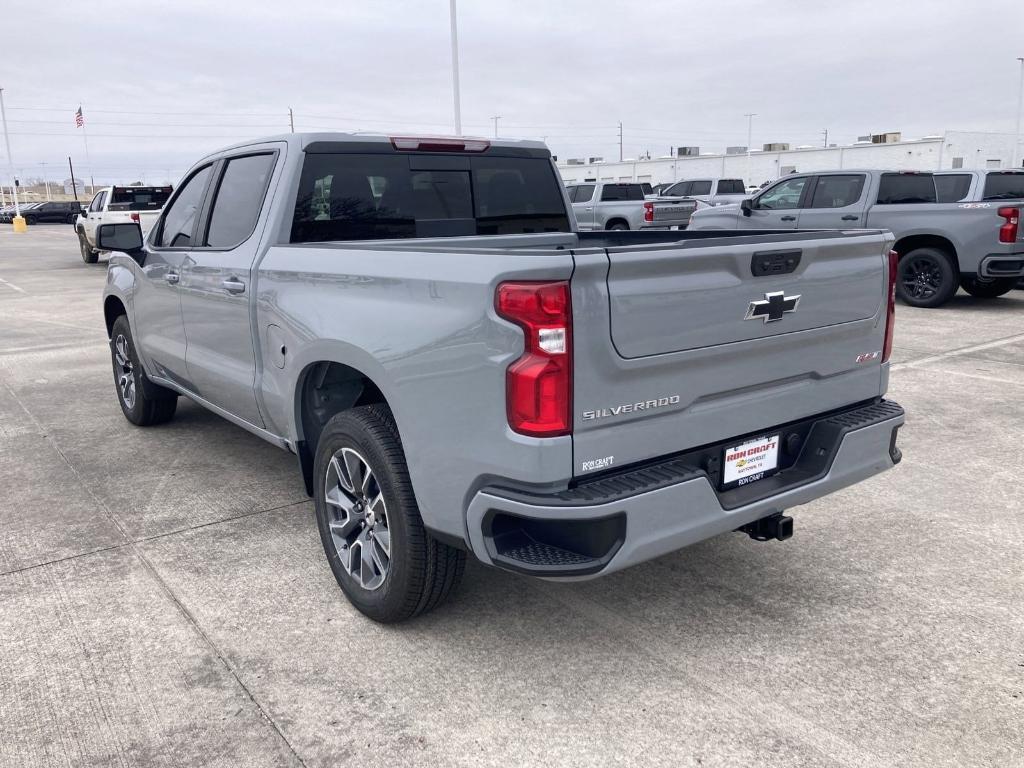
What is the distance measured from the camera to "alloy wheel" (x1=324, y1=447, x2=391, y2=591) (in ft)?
10.8

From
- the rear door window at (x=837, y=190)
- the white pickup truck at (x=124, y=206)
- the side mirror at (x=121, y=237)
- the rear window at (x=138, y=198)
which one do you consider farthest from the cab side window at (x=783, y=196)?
the rear window at (x=138, y=198)

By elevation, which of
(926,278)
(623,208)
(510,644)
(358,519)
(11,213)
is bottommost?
(510,644)

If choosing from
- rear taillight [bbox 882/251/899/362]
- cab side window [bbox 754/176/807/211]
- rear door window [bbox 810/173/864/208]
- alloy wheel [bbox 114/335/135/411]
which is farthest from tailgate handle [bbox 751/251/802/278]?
cab side window [bbox 754/176/807/211]

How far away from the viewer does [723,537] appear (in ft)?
13.8

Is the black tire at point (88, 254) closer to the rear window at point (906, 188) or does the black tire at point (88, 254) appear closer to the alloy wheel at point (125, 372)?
the alloy wheel at point (125, 372)

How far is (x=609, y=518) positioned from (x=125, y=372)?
194 inches

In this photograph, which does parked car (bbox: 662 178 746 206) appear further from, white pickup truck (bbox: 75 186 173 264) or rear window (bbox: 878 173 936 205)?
white pickup truck (bbox: 75 186 173 264)

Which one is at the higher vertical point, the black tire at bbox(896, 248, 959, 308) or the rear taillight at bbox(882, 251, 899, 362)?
the rear taillight at bbox(882, 251, 899, 362)

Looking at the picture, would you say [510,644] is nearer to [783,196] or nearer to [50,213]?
[783,196]

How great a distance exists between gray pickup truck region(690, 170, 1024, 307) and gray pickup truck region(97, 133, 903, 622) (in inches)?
284

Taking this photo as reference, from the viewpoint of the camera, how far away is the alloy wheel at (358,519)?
3293 millimetres

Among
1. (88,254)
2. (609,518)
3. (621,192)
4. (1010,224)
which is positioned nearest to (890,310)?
(609,518)

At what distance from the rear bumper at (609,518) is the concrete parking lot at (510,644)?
0.54m

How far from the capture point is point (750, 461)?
3.09m
